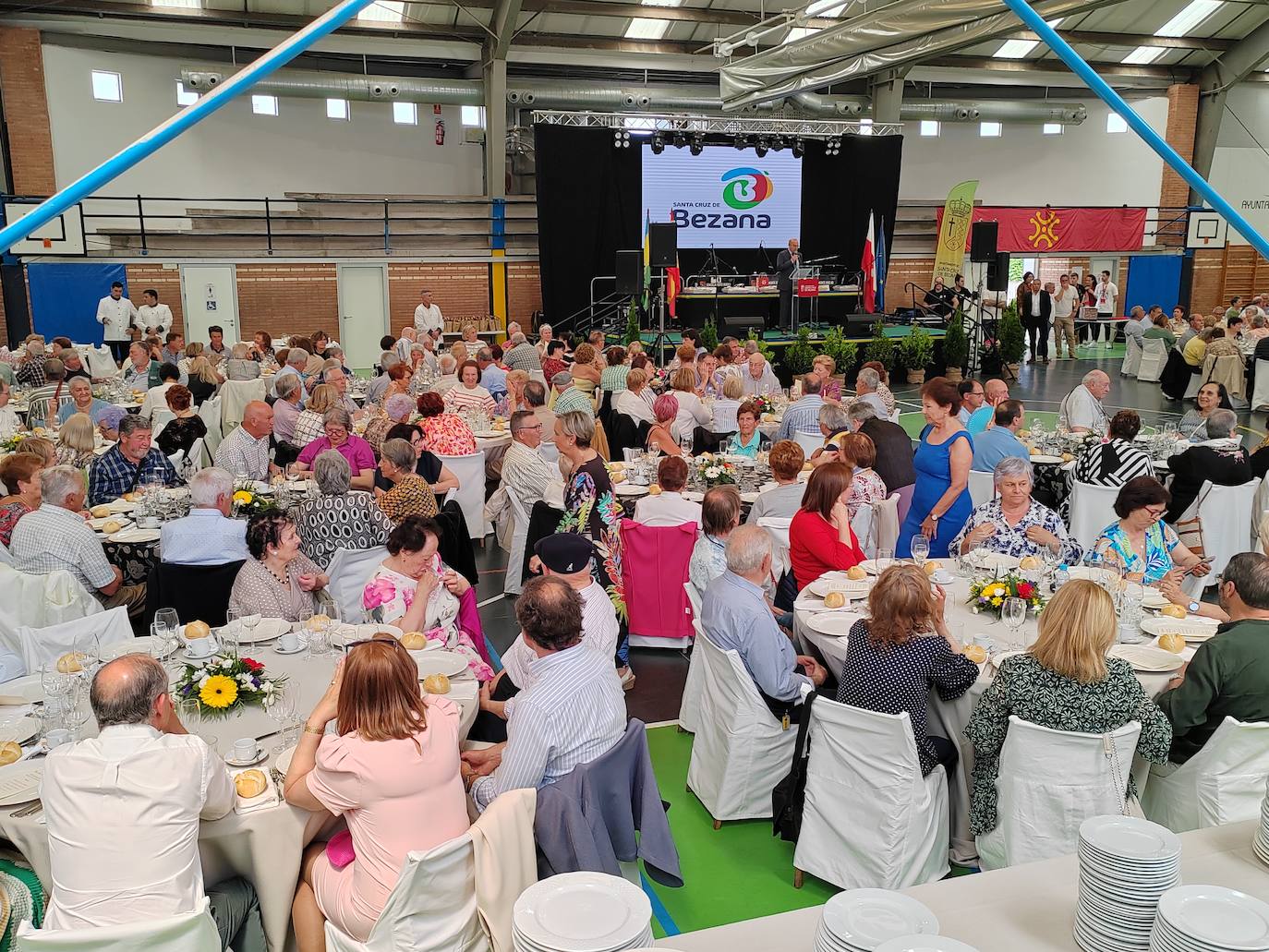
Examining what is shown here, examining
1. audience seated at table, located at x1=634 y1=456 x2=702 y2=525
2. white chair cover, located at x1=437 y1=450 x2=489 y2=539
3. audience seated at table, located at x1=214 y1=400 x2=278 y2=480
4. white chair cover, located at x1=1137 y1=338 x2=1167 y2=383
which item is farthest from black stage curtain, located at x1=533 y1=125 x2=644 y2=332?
audience seated at table, located at x1=634 y1=456 x2=702 y2=525

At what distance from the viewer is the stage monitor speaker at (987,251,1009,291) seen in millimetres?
17172

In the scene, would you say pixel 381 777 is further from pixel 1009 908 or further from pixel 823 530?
pixel 823 530

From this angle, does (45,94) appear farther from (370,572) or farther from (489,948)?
(489,948)

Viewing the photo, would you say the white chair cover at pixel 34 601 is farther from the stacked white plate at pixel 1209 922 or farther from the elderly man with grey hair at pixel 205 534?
the stacked white plate at pixel 1209 922

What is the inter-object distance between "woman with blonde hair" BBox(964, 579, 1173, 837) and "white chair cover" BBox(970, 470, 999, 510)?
3638 millimetres

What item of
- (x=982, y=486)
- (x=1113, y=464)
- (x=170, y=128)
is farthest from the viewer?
(x=982, y=486)

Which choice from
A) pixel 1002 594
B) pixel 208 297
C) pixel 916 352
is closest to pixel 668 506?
→ pixel 1002 594

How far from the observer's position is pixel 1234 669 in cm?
327

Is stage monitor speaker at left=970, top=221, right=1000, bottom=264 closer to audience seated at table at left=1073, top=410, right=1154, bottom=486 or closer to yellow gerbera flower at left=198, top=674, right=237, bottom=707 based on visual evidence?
audience seated at table at left=1073, top=410, right=1154, bottom=486

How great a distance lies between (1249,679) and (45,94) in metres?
19.4

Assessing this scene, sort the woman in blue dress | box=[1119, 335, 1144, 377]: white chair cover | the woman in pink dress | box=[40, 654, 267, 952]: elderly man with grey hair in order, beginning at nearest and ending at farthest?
box=[40, 654, 267, 952]: elderly man with grey hair
the woman in pink dress
the woman in blue dress
box=[1119, 335, 1144, 377]: white chair cover

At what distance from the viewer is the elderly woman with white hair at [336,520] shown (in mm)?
5211

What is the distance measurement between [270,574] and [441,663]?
104 cm

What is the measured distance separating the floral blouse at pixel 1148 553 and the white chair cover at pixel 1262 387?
10266 millimetres
